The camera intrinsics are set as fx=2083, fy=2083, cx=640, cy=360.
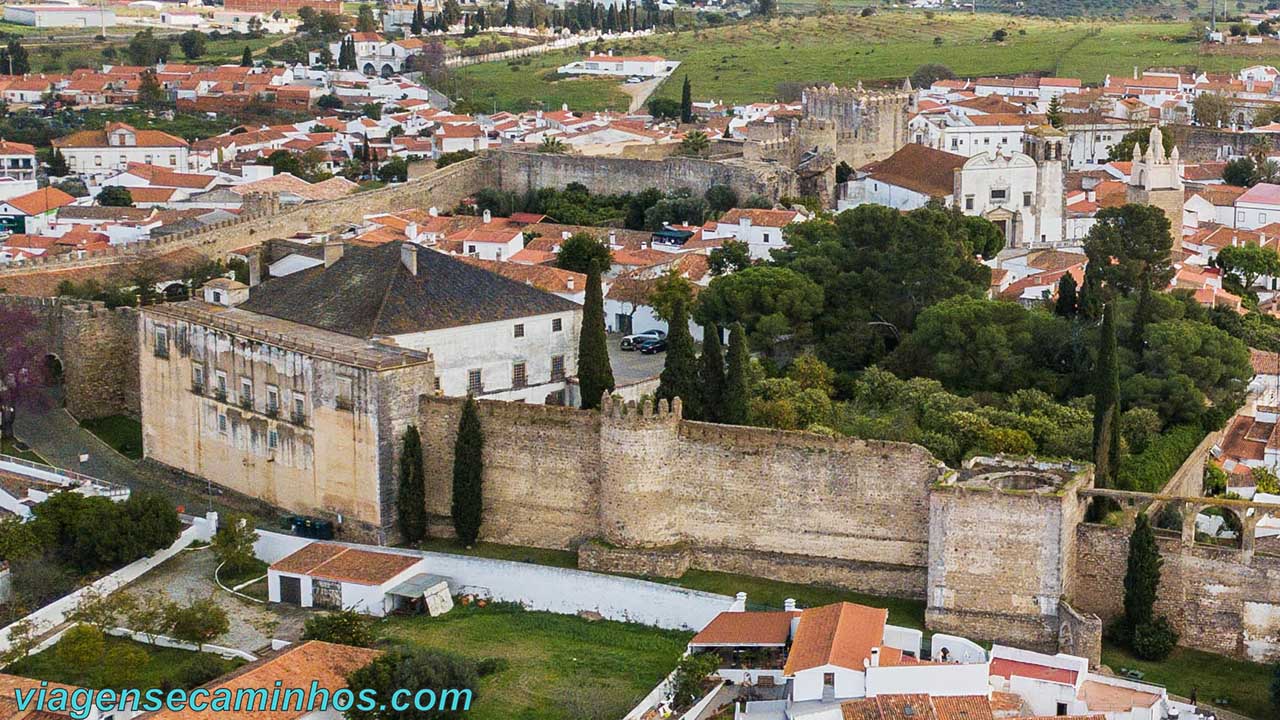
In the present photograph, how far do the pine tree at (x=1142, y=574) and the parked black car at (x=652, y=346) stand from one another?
621 inches

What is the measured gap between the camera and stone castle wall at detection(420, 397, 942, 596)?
31.5 m

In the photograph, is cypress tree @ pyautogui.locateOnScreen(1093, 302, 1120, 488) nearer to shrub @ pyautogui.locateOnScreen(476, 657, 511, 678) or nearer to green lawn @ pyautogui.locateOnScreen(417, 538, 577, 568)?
green lawn @ pyautogui.locateOnScreen(417, 538, 577, 568)

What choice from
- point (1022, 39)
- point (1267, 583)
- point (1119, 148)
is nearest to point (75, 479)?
point (1267, 583)

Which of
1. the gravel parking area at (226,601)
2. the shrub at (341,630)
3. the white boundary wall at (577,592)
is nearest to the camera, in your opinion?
the shrub at (341,630)

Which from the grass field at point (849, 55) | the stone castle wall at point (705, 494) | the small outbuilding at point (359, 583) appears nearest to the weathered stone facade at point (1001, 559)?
the stone castle wall at point (705, 494)

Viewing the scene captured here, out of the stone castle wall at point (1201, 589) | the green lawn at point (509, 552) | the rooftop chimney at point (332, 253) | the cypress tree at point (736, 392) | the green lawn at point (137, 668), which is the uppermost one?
the rooftop chimney at point (332, 253)

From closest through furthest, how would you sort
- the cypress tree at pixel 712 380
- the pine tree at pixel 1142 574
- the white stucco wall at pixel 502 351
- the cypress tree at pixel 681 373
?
1. the pine tree at pixel 1142 574
2. the cypress tree at pixel 712 380
3. the cypress tree at pixel 681 373
4. the white stucco wall at pixel 502 351

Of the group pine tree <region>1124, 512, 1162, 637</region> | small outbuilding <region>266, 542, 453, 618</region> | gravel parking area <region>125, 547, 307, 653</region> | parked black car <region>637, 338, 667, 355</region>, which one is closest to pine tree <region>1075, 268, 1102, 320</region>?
parked black car <region>637, 338, 667, 355</region>

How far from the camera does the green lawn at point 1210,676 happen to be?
1152 inches

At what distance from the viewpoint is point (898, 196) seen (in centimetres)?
5478

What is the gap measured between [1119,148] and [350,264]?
38912 mm

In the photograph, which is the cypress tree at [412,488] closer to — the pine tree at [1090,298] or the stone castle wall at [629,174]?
the pine tree at [1090,298]

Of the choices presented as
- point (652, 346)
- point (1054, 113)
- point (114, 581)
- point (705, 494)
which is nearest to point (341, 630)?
point (114, 581)

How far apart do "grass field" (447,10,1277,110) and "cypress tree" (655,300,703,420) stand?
62.1 meters
